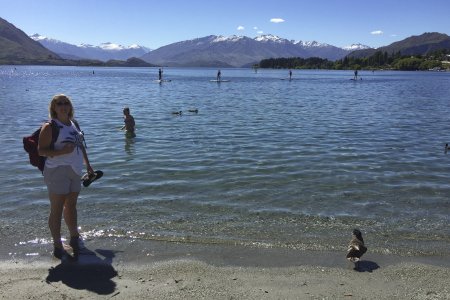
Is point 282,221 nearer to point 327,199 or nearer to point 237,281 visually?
point 327,199

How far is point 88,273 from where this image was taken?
7453 mm

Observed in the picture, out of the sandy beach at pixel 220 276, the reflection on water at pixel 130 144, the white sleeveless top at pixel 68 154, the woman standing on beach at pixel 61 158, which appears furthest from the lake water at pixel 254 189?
the white sleeveless top at pixel 68 154

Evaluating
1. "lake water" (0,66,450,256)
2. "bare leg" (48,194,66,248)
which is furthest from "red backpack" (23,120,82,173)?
"lake water" (0,66,450,256)

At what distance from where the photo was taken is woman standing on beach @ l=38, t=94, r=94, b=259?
23.7 ft

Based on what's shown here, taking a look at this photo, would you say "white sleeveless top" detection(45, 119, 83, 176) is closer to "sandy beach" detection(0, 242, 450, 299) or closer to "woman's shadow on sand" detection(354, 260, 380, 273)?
"sandy beach" detection(0, 242, 450, 299)

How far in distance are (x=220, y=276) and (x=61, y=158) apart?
332 cm

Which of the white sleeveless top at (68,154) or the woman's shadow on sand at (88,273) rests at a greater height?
the white sleeveless top at (68,154)

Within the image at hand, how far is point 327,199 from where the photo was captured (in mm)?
12227

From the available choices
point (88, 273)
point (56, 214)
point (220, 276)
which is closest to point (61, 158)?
point (56, 214)

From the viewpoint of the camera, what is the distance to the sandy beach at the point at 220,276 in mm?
6781

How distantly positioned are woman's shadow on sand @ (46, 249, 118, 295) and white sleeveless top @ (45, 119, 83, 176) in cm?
163

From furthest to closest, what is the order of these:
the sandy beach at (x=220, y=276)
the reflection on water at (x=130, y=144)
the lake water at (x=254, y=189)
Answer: the reflection on water at (x=130, y=144), the lake water at (x=254, y=189), the sandy beach at (x=220, y=276)

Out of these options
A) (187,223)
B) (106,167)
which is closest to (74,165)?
(187,223)

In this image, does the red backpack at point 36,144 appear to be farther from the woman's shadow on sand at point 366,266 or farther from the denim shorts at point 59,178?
the woman's shadow on sand at point 366,266
